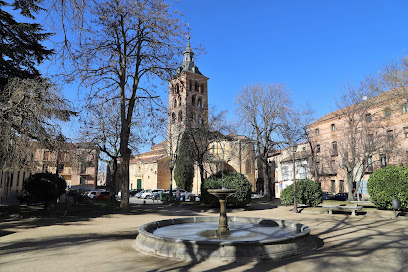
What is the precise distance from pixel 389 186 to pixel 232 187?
890 centimetres

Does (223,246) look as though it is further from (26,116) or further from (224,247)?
(26,116)

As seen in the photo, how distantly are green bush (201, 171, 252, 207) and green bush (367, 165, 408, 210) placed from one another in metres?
7.40

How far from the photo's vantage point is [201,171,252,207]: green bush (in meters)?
19.2

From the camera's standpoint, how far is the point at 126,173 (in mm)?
17312

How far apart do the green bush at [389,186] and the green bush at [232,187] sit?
7396 millimetres

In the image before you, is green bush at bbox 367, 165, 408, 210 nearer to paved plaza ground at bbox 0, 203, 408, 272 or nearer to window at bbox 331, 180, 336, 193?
paved plaza ground at bbox 0, 203, 408, 272

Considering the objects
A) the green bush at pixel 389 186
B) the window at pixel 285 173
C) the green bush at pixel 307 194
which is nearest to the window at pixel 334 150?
the window at pixel 285 173

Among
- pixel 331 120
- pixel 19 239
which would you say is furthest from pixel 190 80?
pixel 19 239

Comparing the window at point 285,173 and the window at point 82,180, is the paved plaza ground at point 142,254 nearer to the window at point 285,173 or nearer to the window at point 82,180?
the window at point 285,173

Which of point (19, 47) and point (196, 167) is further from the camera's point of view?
point (196, 167)

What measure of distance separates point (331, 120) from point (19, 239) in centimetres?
4206

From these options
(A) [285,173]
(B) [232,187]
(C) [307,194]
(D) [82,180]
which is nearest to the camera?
(C) [307,194]

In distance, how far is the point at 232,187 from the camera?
62.8ft

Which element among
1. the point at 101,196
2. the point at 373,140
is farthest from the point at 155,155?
the point at 373,140
